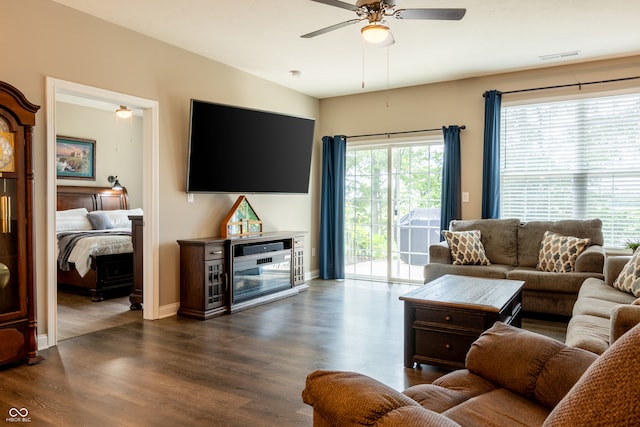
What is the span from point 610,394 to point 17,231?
354 cm

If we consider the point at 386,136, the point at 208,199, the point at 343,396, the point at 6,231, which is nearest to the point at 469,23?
the point at 386,136

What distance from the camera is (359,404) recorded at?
3.34ft

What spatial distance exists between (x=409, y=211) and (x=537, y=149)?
1.81m

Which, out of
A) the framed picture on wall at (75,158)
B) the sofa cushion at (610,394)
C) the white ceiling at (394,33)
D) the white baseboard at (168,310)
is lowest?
the white baseboard at (168,310)

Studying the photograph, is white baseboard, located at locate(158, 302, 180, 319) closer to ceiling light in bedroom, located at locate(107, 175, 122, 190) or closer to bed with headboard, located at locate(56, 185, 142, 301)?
bed with headboard, located at locate(56, 185, 142, 301)

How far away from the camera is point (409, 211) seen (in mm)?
6199

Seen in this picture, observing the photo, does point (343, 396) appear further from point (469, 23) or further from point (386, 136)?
point (386, 136)

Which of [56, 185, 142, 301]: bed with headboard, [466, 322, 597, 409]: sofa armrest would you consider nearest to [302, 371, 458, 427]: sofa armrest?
[466, 322, 597, 409]: sofa armrest

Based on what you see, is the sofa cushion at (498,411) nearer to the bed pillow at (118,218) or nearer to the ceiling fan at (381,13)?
the ceiling fan at (381,13)

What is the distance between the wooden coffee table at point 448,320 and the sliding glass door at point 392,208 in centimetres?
292

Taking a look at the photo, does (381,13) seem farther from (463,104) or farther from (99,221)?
(99,221)

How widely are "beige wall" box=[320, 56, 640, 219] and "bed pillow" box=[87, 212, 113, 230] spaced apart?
12.1 feet

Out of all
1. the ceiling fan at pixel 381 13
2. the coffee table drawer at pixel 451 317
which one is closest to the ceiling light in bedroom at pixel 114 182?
the ceiling fan at pixel 381 13

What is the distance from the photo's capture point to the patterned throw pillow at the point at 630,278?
3305 millimetres
